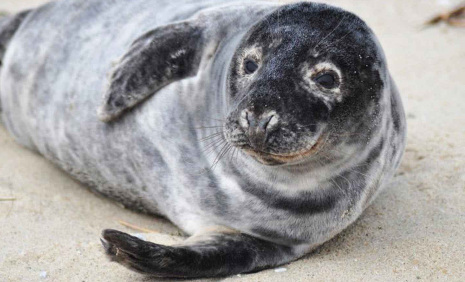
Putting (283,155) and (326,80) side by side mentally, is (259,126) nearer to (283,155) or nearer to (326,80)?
(283,155)

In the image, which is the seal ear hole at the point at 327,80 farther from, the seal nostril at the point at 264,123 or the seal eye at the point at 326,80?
the seal nostril at the point at 264,123

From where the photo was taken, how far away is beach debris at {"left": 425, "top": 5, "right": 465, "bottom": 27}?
20.7ft

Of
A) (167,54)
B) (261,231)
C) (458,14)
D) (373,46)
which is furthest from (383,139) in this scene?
(458,14)

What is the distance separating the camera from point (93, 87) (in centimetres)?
378

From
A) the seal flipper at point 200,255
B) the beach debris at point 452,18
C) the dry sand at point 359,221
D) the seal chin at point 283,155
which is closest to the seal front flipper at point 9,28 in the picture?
the dry sand at point 359,221

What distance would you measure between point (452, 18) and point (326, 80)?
4068 millimetres

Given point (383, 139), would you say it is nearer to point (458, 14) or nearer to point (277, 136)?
point (277, 136)

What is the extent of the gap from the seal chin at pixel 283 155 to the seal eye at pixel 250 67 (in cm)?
34

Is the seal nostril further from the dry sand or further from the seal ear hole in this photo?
the dry sand

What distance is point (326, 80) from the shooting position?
8.86 ft

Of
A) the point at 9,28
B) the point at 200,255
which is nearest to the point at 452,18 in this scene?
the point at 9,28

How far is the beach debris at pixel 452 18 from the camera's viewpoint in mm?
6320

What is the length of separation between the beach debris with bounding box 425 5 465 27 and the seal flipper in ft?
12.7

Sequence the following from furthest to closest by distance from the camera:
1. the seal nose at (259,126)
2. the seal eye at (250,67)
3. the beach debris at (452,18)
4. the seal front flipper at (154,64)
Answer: the beach debris at (452,18) < the seal front flipper at (154,64) < the seal eye at (250,67) < the seal nose at (259,126)
